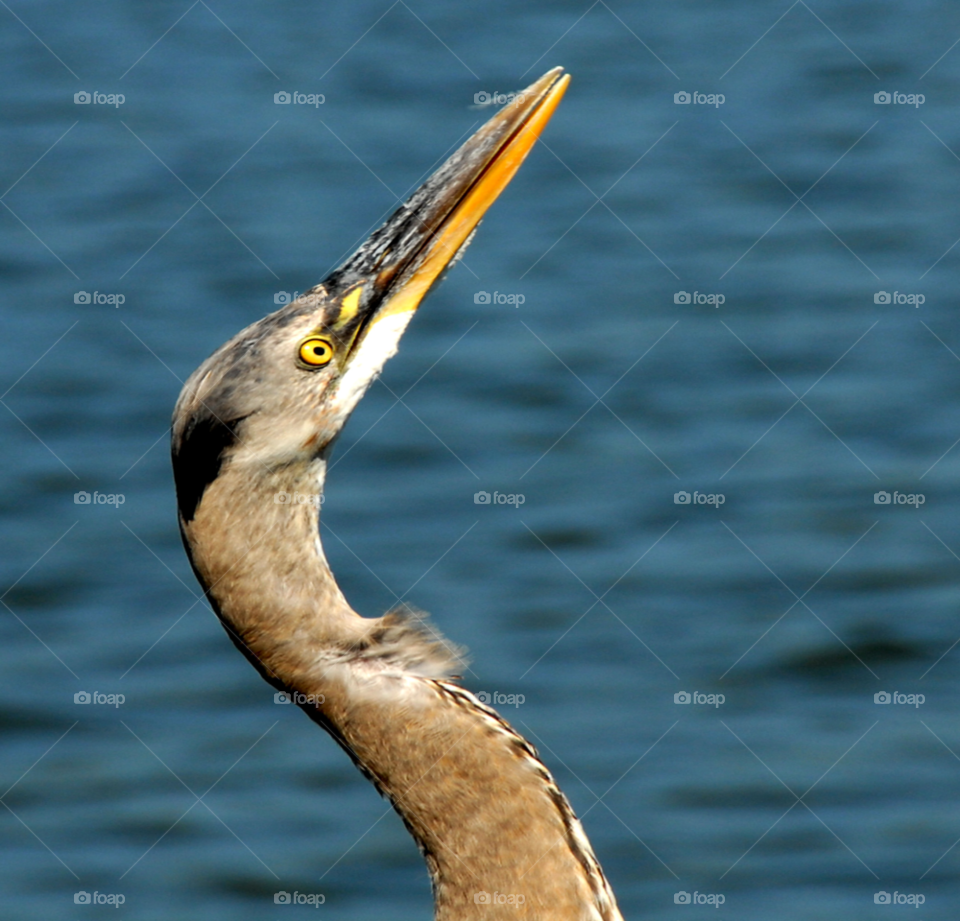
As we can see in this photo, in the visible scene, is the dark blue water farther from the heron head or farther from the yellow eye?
the yellow eye

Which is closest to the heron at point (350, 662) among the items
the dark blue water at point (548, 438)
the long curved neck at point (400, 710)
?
the long curved neck at point (400, 710)

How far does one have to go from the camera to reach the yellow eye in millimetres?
4551

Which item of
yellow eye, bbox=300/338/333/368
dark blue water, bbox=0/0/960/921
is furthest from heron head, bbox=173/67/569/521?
dark blue water, bbox=0/0/960/921

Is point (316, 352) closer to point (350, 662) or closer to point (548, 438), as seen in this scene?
point (350, 662)

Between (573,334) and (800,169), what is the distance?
2626 millimetres

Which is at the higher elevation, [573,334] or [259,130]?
[259,130]

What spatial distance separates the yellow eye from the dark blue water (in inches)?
156

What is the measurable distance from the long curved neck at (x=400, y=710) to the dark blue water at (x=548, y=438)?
3.56 metres

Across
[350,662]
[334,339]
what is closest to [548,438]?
[334,339]

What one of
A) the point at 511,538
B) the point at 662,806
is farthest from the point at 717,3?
the point at 662,806

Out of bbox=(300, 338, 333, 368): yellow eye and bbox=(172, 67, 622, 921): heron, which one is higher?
bbox=(300, 338, 333, 368): yellow eye

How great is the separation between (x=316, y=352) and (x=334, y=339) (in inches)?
3.8

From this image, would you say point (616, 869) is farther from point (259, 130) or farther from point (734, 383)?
point (259, 130)

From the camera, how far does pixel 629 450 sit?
33.6 ft
